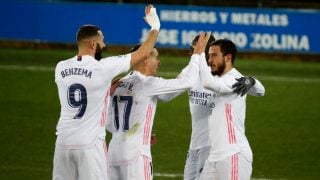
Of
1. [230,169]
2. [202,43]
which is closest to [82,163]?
[230,169]

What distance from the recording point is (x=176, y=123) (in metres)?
15.7

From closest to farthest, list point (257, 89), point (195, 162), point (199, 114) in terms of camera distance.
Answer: point (257, 89)
point (199, 114)
point (195, 162)

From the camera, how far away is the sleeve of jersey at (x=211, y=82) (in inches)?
305

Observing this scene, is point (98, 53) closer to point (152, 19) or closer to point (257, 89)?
point (152, 19)

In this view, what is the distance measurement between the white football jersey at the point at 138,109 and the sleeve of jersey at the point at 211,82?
2.4 inches

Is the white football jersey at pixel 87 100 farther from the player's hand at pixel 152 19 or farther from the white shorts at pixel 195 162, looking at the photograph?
the white shorts at pixel 195 162

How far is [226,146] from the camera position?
7.86 meters

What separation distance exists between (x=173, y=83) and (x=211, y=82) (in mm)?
377

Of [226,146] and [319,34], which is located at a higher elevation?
[319,34]

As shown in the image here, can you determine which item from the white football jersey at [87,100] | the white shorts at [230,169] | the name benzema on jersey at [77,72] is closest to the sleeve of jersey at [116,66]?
the white football jersey at [87,100]

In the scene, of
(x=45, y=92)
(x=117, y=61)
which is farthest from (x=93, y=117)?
(x=45, y=92)

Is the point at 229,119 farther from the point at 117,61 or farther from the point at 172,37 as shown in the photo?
the point at 172,37

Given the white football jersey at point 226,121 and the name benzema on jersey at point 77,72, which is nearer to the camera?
the name benzema on jersey at point 77,72

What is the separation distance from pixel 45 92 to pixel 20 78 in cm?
180
